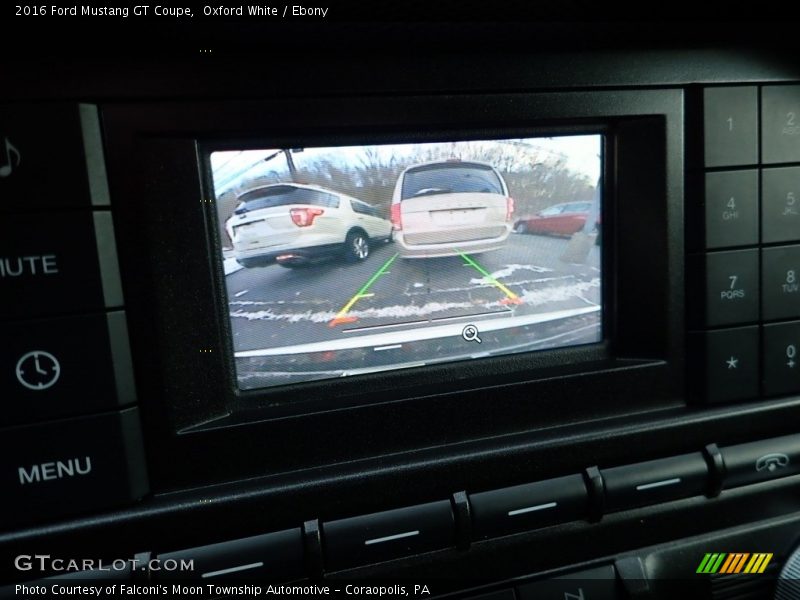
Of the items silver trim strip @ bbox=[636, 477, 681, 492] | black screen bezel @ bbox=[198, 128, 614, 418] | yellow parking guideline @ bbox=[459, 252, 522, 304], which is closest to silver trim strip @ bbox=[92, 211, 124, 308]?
black screen bezel @ bbox=[198, 128, 614, 418]

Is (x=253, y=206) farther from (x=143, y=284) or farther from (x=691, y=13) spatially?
(x=691, y=13)

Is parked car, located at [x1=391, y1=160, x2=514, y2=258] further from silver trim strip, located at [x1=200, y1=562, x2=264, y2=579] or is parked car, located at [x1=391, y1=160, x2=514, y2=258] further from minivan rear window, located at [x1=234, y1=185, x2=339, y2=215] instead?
silver trim strip, located at [x1=200, y1=562, x2=264, y2=579]

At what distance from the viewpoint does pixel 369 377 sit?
828 millimetres

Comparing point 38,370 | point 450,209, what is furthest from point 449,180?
point 38,370

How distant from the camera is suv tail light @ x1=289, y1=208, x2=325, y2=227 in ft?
2.55

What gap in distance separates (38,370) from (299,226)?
334 millimetres

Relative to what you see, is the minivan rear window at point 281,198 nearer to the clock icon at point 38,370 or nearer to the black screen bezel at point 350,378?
the black screen bezel at point 350,378

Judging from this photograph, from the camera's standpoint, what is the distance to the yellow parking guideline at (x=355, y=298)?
804 mm

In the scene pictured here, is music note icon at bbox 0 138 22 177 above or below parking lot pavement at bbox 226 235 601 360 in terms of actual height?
above

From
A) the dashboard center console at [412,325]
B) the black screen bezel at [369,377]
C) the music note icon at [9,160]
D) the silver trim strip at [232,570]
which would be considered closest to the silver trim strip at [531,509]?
the dashboard center console at [412,325]

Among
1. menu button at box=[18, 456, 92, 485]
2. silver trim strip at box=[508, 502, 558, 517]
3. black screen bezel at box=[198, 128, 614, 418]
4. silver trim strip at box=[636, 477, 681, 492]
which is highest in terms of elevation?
black screen bezel at box=[198, 128, 614, 418]

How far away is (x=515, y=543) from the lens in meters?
0.85

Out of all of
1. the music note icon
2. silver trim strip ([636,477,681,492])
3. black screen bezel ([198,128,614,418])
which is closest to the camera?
the music note icon

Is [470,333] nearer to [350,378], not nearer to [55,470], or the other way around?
[350,378]
